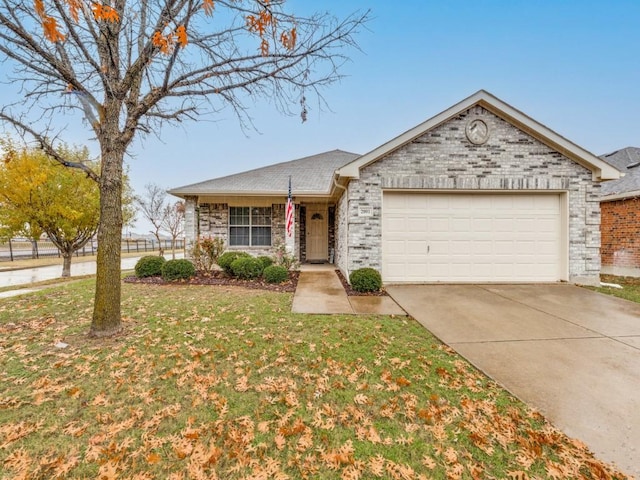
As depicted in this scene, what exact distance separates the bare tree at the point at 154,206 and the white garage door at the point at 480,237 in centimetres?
1890

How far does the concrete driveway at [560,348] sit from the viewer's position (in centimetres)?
263

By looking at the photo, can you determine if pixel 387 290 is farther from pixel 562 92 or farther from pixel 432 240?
pixel 562 92

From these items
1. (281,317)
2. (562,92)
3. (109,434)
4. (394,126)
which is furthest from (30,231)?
(562,92)

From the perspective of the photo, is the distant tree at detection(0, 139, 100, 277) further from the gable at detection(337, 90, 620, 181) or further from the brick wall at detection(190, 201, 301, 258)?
the gable at detection(337, 90, 620, 181)

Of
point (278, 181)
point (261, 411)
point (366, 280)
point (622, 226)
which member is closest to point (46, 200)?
point (278, 181)

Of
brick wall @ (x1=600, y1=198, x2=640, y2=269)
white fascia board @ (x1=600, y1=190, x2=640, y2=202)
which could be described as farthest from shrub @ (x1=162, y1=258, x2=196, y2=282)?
brick wall @ (x1=600, y1=198, x2=640, y2=269)

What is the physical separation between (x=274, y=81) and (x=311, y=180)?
791cm

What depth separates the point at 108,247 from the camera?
4.59 metres

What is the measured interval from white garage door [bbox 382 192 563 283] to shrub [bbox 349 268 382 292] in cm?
115

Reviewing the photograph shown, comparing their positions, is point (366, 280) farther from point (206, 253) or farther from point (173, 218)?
point (173, 218)

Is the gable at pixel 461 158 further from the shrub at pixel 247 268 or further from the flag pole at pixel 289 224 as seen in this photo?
the shrub at pixel 247 268

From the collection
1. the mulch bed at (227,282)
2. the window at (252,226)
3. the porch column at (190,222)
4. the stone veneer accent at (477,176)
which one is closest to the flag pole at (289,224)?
the window at (252,226)

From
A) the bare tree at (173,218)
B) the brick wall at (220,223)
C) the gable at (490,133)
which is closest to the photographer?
the gable at (490,133)

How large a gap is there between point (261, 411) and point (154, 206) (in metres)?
23.2
